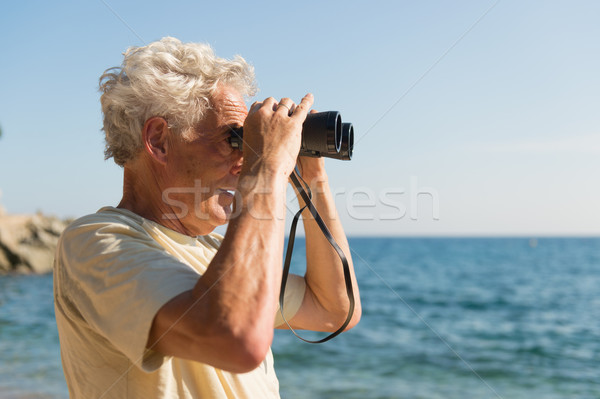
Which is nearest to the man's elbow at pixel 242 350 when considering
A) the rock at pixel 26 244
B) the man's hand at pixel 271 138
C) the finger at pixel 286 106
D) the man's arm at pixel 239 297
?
the man's arm at pixel 239 297

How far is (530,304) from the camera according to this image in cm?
1412

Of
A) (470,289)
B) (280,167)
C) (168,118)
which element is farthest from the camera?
(470,289)

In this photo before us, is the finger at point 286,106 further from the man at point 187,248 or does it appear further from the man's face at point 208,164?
the man's face at point 208,164

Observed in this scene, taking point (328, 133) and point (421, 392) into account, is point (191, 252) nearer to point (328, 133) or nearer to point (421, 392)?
point (328, 133)

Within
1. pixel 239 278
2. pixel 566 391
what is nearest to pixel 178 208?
pixel 239 278

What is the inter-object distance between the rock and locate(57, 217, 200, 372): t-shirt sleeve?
622 inches

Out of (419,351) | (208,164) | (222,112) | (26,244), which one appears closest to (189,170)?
(208,164)

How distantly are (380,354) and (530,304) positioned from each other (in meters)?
8.76

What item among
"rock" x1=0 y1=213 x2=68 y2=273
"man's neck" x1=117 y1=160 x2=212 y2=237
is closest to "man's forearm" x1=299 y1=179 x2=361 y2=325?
"man's neck" x1=117 y1=160 x2=212 y2=237

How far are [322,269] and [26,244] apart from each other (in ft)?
53.5

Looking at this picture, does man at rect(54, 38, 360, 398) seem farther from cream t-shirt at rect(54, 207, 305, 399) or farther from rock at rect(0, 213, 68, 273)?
rock at rect(0, 213, 68, 273)

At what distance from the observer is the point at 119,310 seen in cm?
90

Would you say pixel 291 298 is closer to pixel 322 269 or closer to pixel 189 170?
pixel 322 269

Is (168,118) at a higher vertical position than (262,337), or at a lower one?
higher
